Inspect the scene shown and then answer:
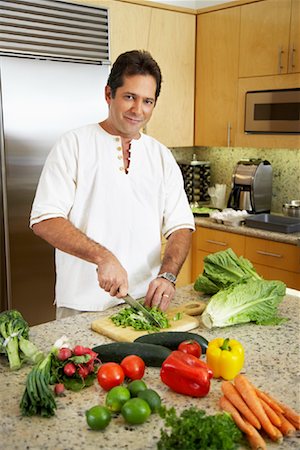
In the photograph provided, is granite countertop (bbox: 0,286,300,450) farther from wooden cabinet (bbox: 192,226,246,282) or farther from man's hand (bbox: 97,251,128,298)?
wooden cabinet (bbox: 192,226,246,282)

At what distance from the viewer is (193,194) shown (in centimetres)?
483

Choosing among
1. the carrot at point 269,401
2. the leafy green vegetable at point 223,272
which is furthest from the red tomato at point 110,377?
the leafy green vegetable at point 223,272

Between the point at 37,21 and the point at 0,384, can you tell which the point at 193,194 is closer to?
the point at 37,21

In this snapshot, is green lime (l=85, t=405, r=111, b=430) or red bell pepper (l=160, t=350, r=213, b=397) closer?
green lime (l=85, t=405, r=111, b=430)

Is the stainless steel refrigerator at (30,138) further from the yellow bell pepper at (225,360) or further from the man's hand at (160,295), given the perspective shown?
the yellow bell pepper at (225,360)

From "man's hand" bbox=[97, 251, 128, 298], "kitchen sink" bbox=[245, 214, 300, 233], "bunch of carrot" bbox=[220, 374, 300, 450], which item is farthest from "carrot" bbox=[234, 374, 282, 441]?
"kitchen sink" bbox=[245, 214, 300, 233]

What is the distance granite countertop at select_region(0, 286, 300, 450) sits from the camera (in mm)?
1239

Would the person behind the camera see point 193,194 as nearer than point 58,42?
No

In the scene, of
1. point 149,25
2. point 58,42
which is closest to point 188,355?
point 58,42

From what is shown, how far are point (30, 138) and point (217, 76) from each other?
1.77 metres

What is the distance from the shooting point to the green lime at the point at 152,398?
1.33 meters

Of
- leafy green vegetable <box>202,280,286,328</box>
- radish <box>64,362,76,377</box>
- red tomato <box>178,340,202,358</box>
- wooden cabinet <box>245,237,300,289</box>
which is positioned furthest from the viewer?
wooden cabinet <box>245,237,300,289</box>

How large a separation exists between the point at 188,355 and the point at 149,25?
10.7ft

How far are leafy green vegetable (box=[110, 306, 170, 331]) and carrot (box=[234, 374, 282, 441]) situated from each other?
18.9 inches
